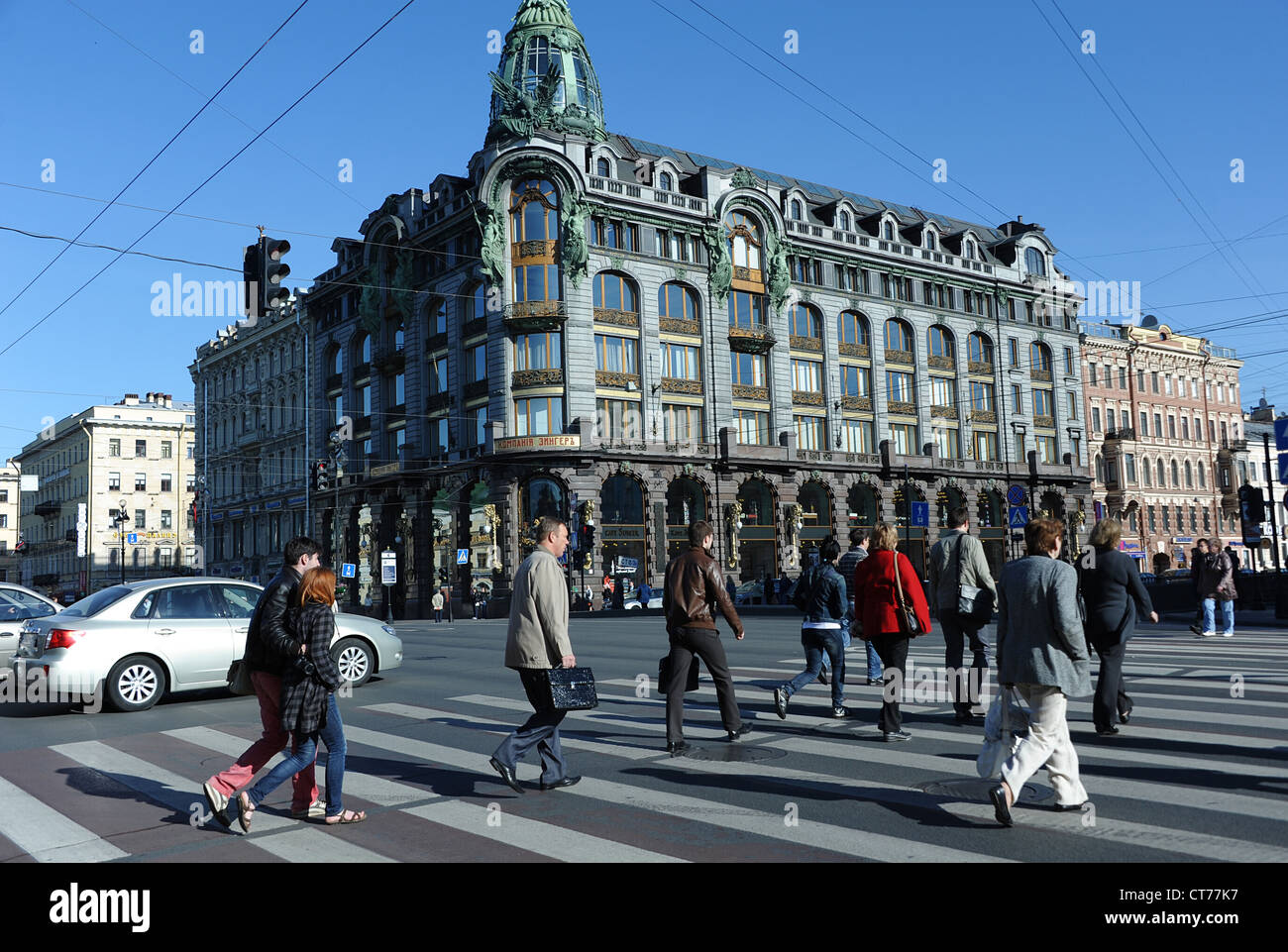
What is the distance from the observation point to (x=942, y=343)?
5953cm

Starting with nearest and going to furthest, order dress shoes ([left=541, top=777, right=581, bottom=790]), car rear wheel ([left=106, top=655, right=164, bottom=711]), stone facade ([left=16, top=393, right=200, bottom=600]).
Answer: dress shoes ([left=541, top=777, right=581, bottom=790])
car rear wheel ([left=106, top=655, right=164, bottom=711])
stone facade ([left=16, top=393, right=200, bottom=600])

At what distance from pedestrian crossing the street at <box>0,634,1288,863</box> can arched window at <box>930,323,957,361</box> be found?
163 ft

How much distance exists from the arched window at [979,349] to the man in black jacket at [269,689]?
57.9 meters

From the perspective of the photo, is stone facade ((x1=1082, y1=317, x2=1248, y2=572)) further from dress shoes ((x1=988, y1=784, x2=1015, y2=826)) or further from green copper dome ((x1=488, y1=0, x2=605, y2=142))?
dress shoes ((x1=988, y1=784, x2=1015, y2=826))

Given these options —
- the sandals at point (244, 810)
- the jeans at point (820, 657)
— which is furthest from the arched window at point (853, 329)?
the sandals at point (244, 810)

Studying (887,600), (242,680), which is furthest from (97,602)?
(887,600)

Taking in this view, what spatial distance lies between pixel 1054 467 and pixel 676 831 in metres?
61.7

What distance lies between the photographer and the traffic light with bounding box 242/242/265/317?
14047mm

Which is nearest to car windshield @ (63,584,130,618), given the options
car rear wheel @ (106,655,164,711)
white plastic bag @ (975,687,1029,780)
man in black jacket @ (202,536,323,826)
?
car rear wheel @ (106,655,164,711)

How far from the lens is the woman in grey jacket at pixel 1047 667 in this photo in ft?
20.7

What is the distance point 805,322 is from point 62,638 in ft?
149

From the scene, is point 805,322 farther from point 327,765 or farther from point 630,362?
point 327,765

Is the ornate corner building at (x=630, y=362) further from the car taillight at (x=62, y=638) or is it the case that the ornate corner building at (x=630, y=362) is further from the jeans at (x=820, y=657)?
the car taillight at (x=62, y=638)

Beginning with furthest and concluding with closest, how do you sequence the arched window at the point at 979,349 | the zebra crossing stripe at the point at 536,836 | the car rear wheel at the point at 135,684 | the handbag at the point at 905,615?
the arched window at the point at 979,349 → the car rear wheel at the point at 135,684 → the handbag at the point at 905,615 → the zebra crossing stripe at the point at 536,836
